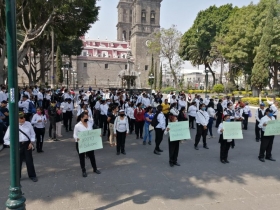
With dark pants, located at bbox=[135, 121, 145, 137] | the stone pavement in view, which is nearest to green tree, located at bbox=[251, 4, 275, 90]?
the stone pavement

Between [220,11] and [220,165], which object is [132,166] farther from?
[220,11]

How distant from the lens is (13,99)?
3.89 meters

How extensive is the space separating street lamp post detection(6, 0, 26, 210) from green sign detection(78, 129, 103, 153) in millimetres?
2404

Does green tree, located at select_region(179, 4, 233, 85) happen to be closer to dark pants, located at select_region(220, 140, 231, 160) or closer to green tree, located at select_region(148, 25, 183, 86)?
green tree, located at select_region(148, 25, 183, 86)

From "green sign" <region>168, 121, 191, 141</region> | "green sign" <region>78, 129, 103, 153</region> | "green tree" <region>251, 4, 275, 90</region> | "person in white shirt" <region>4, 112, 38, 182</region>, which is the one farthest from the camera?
"green tree" <region>251, 4, 275, 90</region>

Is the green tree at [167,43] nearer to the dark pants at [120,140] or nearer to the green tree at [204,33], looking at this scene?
the green tree at [204,33]

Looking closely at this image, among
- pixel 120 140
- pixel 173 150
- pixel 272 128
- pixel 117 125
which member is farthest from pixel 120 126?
pixel 272 128

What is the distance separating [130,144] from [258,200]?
5.86 meters

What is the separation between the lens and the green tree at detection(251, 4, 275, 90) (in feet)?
100

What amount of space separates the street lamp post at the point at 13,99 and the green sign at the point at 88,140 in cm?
240

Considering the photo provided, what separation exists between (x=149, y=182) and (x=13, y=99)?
3.98 m

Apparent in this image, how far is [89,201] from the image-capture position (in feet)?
17.7

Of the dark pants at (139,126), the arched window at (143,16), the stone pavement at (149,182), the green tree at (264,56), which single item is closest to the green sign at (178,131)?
the stone pavement at (149,182)

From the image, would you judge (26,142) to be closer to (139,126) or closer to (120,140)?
(120,140)
